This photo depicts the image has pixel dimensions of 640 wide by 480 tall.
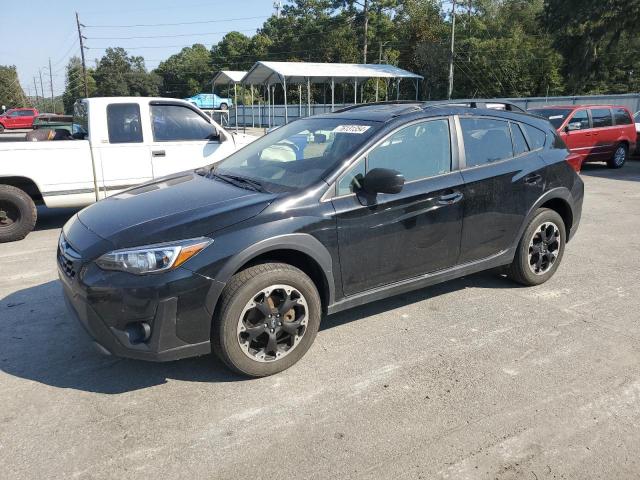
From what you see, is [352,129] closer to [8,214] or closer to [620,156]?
[8,214]

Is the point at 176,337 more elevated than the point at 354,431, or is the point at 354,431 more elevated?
the point at 176,337

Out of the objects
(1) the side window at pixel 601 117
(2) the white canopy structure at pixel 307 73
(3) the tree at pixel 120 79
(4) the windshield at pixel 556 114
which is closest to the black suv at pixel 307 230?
(4) the windshield at pixel 556 114

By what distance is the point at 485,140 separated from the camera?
14.4ft

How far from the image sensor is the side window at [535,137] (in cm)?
473

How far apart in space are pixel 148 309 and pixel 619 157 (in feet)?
48.8

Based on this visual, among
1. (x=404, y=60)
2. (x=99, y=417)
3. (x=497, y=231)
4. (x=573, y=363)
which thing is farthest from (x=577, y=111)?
(x=404, y=60)

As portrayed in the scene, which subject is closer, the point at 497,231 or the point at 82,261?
the point at 82,261

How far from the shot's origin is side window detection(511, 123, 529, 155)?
4.59m

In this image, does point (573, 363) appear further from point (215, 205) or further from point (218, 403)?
point (215, 205)

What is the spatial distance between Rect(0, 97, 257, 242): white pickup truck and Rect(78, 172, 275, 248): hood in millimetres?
3559

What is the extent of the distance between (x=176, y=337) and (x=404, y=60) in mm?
60046

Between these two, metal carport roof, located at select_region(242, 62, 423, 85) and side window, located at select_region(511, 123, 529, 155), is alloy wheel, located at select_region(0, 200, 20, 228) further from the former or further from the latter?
metal carport roof, located at select_region(242, 62, 423, 85)

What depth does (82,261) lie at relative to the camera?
9.96 ft

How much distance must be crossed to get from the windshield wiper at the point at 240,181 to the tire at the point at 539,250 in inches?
97.9
